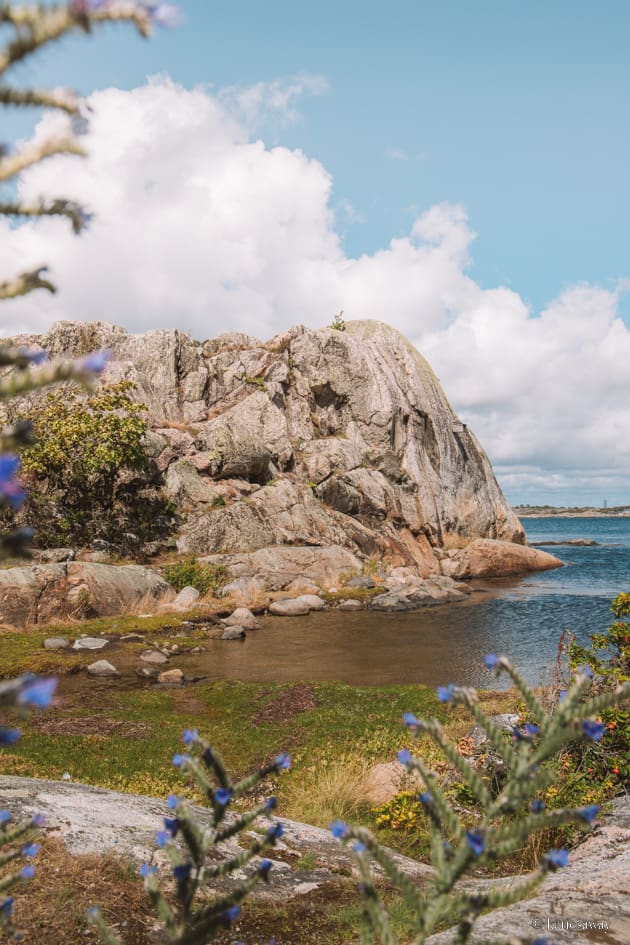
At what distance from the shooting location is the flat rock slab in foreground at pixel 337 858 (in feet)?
13.6

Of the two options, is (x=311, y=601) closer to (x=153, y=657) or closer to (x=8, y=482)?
(x=153, y=657)

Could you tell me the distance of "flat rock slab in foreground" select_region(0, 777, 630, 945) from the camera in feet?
13.6

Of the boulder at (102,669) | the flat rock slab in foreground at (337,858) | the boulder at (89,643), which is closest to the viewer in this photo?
the flat rock slab in foreground at (337,858)

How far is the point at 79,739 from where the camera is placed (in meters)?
13.5

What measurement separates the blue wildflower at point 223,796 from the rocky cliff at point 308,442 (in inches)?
1576

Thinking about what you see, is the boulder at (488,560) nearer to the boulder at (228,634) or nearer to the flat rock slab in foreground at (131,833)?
the boulder at (228,634)

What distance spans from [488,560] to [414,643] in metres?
30.5

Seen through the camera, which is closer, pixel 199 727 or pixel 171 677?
pixel 199 727

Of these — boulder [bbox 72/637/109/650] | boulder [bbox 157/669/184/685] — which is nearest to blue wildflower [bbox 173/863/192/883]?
boulder [bbox 157/669/184/685]

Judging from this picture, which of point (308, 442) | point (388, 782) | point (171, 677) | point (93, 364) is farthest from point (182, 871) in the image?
point (308, 442)

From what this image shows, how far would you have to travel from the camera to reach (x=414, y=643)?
2820cm

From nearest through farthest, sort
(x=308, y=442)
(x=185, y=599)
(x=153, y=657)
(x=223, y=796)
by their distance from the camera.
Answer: (x=223, y=796), (x=153, y=657), (x=185, y=599), (x=308, y=442)

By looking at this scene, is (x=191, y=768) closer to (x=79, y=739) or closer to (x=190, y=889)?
(x=190, y=889)

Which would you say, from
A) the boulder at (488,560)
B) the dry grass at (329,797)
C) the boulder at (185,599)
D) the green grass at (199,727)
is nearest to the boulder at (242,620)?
the boulder at (185,599)
